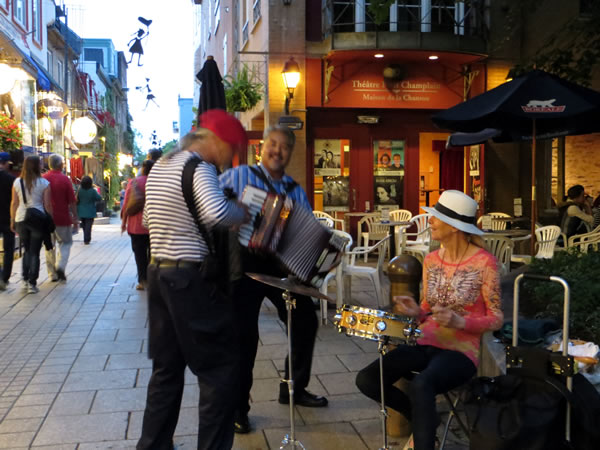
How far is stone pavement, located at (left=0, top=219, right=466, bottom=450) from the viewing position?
4.01 metres

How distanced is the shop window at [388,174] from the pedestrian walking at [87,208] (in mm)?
7836

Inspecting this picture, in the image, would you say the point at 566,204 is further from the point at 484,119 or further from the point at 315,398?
the point at 315,398

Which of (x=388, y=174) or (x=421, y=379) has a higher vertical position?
(x=388, y=174)

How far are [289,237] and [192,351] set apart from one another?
0.76m

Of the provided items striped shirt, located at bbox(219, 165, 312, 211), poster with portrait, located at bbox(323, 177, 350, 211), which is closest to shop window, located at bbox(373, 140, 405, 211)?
poster with portrait, located at bbox(323, 177, 350, 211)

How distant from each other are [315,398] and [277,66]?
1006 centimetres

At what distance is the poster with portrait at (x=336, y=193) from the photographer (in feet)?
46.2

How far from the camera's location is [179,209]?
3145 mm

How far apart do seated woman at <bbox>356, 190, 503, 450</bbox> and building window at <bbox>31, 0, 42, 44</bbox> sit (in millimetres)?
21083

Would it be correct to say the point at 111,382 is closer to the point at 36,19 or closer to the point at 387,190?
the point at 387,190

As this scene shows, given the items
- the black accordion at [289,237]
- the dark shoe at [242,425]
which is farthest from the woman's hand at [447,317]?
the dark shoe at [242,425]

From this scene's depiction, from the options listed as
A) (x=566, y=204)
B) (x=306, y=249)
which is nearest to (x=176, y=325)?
(x=306, y=249)

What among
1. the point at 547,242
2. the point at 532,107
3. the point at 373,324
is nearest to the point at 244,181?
the point at 373,324

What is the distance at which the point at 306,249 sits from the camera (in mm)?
3400
